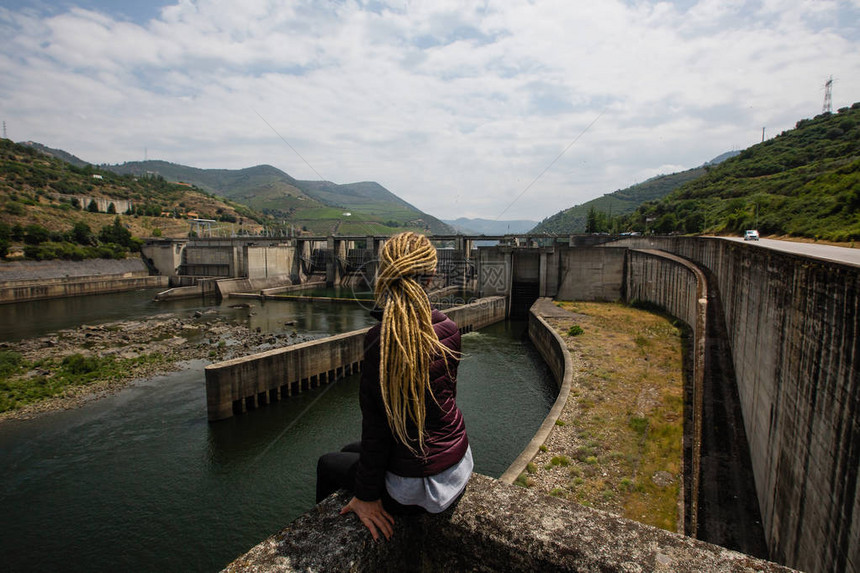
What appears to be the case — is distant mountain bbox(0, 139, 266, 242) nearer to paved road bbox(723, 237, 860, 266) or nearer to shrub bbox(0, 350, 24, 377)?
shrub bbox(0, 350, 24, 377)

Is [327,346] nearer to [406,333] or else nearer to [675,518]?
[675,518]

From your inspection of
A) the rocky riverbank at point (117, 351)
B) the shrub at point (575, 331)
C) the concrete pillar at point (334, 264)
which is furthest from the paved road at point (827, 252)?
the concrete pillar at point (334, 264)

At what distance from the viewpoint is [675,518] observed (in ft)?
26.2

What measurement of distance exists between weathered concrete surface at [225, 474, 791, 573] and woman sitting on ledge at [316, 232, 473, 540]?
116 mm

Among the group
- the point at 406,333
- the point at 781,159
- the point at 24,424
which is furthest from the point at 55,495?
the point at 781,159

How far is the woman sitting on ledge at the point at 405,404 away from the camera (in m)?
2.15

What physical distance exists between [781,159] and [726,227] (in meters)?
38.5

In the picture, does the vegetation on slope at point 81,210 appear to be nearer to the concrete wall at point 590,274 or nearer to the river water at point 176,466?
the river water at point 176,466

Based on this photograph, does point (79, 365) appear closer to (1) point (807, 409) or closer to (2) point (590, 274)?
(1) point (807, 409)

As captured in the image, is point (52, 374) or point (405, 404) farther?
point (52, 374)

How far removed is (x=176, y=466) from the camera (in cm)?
1268

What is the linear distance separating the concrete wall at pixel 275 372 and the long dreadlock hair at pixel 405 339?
13917 mm

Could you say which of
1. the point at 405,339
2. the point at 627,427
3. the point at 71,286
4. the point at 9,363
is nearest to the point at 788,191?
the point at 627,427

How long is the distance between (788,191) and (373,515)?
54.6 meters
